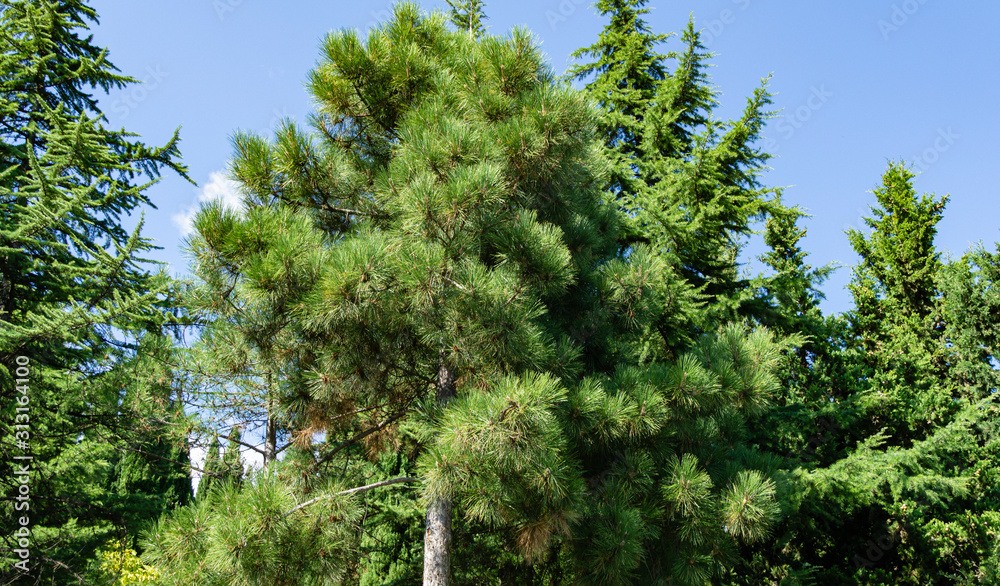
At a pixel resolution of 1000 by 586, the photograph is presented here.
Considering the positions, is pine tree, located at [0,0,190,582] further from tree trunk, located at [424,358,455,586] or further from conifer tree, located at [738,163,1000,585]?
conifer tree, located at [738,163,1000,585]

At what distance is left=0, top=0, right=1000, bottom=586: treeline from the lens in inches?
139

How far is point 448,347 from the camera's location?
3.81 metres

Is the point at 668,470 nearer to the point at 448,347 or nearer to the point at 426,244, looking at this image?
the point at 448,347

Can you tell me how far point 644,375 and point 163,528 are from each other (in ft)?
11.7

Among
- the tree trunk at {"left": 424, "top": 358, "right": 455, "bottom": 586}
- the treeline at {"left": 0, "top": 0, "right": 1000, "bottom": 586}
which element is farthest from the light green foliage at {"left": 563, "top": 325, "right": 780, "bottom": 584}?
the tree trunk at {"left": 424, "top": 358, "right": 455, "bottom": 586}

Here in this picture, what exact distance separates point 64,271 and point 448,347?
17.9 feet

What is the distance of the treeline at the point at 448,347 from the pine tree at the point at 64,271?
0.05 meters

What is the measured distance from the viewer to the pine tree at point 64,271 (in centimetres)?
548

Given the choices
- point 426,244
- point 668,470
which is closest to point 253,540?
point 426,244

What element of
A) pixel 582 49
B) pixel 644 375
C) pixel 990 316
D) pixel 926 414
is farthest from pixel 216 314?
pixel 990 316

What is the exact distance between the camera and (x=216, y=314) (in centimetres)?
416

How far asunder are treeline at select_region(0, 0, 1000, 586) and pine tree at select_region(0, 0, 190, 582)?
5cm

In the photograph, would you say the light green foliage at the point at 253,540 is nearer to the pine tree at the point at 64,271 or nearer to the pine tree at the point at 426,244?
the pine tree at the point at 426,244

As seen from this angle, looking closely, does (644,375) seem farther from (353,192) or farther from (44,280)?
(44,280)
